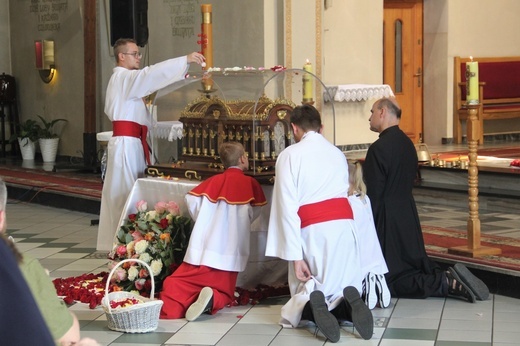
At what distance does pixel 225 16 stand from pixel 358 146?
10.3 ft

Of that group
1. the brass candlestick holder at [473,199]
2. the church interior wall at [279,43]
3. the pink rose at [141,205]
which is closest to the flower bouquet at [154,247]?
the pink rose at [141,205]

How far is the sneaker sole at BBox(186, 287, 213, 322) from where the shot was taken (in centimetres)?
634

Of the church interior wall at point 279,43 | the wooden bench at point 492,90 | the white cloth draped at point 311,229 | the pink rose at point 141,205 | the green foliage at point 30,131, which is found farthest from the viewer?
the green foliage at point 30,131

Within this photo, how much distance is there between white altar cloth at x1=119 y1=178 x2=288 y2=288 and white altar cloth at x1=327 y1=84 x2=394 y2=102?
24.2ft

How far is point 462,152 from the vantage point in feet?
47.5

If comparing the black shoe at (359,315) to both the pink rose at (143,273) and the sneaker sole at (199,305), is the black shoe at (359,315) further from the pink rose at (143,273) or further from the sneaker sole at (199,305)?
the pink rose at (143,273)

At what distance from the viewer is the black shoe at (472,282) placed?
6.56 metres

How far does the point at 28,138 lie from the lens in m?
17.5

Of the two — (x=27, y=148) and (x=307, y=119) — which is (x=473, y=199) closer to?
(x=307, y=119)

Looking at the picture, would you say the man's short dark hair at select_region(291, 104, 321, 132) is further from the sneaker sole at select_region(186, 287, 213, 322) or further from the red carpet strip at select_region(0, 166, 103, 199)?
the red carpet strip at select_region(0, 166, 103, 199)

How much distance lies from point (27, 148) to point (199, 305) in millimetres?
11931

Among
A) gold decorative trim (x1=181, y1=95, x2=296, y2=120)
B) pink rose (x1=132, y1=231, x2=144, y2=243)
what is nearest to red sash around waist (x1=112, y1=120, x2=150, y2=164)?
gold decorative trim (x1=181, y1=95, x2=296, y2=120)

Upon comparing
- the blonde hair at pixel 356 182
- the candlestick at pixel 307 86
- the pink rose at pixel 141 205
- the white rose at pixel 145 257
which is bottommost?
the white rose at pixel 145 257

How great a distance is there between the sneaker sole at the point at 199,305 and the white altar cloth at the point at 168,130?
1890mm
